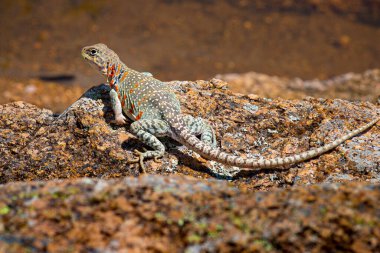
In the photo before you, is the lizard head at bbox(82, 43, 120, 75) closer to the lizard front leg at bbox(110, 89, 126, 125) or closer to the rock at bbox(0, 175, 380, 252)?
the lizard front leg at bbox(110, 89, 126, 125)

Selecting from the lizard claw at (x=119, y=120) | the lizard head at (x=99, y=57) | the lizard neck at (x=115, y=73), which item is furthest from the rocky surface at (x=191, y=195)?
the lizard head at (x=99, y=57)

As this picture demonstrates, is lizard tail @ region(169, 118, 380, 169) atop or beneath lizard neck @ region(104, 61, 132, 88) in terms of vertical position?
beneath

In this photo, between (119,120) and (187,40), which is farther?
(187,40)

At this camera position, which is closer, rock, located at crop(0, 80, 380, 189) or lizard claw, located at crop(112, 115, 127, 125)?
rock, located at crop(0, 80, 380, 189)

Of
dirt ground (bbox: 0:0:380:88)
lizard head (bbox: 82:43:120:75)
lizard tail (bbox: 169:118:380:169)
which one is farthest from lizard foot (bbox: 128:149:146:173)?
dirt ground (bbox: 0:0:380:88)

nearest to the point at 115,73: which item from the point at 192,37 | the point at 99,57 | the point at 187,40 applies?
the point at 99,57

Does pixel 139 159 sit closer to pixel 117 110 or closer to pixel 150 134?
pixel 150 134

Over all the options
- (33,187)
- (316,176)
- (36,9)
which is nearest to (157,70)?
(36,9)

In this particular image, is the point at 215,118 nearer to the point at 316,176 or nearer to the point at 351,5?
the point at 316,176
